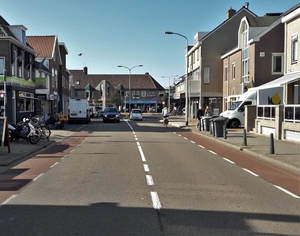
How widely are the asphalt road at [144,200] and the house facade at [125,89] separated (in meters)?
86.1

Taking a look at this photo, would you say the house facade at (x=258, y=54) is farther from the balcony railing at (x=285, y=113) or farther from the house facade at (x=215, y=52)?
the balcony railing at (x=285, y=113)

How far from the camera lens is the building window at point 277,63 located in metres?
31.2

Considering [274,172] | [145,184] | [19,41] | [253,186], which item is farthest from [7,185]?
[19,41]

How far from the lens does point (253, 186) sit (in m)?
8.34

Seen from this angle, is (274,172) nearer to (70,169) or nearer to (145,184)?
(145,184)

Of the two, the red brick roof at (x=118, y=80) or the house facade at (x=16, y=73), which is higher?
the red brick roof at (x=118, y=80)

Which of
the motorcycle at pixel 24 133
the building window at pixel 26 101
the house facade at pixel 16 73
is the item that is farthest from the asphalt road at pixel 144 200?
the building window at pixel 26 101

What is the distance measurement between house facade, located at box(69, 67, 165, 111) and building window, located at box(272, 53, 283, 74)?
214 ft

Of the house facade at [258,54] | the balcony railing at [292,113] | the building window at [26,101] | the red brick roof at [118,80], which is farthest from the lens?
the red brick roof at [118,80]

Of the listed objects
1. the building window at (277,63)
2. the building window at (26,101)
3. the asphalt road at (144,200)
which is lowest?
the asphalt road at (144,200)

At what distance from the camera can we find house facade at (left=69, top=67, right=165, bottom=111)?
324ft

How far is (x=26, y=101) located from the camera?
108ft

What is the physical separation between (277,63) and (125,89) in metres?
72.0

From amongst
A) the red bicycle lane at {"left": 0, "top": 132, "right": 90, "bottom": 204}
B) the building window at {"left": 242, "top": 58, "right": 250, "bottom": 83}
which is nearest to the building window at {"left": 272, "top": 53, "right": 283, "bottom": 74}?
the building window at {"left": 242, "top": 58, "right": 250, "bottom": 83}
